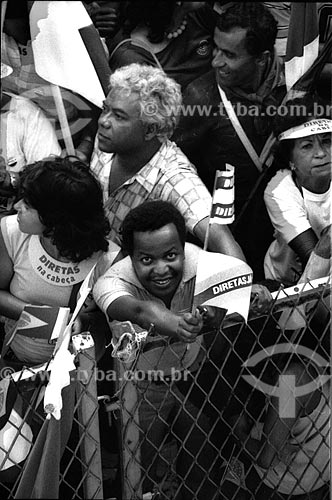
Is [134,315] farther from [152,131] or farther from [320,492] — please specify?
[320,492]

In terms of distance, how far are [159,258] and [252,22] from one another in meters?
0.86

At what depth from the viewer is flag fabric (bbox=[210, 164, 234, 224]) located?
3.27 meters

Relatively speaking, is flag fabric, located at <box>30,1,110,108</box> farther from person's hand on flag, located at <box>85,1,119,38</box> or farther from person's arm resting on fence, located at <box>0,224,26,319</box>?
person's arm resting on fence, located at <box>0,224,26,319</box>

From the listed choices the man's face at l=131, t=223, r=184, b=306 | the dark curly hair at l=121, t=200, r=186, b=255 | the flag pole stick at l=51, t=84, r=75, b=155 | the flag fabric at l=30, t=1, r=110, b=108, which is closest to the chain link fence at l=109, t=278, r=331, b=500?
→ the man's face at l=131, t=223, r=184, b=306

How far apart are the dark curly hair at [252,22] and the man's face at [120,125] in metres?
0.43

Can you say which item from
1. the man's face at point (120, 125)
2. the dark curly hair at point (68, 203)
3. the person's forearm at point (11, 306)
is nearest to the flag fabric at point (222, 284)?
the dark curly hair at point (68, 203)

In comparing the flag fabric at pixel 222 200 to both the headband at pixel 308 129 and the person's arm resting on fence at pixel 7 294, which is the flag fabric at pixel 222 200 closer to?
the headband at pixel 308 129

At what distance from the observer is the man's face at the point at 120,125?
3383 mm

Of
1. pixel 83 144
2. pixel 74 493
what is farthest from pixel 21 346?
pixel 83 144

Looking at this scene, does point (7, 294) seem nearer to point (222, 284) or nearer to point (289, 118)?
point (222, 284)

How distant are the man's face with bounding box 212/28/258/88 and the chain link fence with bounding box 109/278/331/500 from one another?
2.40ft

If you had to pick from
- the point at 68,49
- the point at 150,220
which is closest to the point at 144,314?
the point at 150,220

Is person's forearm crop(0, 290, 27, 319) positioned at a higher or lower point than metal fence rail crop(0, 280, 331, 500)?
higher

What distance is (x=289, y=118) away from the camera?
12.0ft
